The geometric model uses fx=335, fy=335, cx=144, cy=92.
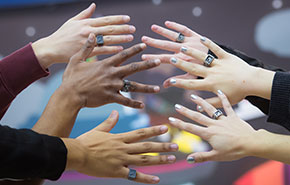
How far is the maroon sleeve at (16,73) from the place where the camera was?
111 cm

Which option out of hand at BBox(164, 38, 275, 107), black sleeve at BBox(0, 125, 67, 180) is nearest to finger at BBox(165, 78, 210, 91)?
hand at BBox(164, 38, 275, 107)

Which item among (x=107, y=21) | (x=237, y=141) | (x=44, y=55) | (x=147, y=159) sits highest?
(x=107, y=21)

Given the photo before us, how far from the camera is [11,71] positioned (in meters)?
1.12

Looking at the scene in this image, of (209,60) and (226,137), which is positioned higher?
(209,60)

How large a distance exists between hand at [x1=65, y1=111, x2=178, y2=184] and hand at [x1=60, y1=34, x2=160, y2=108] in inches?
4.1

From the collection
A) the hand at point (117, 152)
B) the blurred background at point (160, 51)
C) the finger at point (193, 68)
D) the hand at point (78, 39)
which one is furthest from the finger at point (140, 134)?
the blurred background at point (160, 51)

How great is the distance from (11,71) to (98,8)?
0.93 meters

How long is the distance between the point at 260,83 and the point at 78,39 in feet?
2.00

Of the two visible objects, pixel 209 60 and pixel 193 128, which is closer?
pixel 193 128

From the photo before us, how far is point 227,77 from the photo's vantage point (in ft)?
3.28

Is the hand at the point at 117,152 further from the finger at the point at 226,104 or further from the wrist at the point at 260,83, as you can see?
the wrist at the point at 260,83

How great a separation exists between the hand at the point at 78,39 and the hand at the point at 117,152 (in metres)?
0.31

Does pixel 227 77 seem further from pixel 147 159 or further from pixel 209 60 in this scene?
pixel 147 159

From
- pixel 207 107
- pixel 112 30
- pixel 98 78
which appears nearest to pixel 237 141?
pixel 207 107
